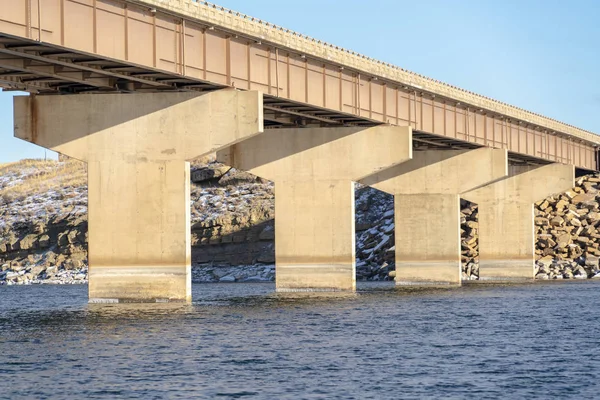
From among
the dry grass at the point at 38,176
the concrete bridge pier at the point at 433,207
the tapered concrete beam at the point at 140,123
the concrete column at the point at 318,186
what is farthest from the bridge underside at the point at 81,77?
the dry grass at the point at 38,176

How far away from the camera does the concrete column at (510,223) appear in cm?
8950

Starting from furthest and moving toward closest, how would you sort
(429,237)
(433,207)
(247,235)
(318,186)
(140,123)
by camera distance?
(247,235) → (433,207) → (429,237) → (318,186) → (140,123)

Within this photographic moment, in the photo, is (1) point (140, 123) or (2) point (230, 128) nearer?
(1) point (140, 123)

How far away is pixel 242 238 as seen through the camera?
9856 cm

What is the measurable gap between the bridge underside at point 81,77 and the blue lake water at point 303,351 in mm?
9101

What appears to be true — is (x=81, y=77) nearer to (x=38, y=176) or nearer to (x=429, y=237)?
(x=429, y=237)

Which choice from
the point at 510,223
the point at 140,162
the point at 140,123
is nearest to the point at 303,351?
the point at 140,162

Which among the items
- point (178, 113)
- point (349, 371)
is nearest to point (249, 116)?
point (178, 113)

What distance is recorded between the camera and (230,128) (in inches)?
1929

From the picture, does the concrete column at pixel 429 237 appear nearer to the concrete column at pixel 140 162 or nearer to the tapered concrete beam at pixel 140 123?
the tapered concrete beam at pixel 140 123

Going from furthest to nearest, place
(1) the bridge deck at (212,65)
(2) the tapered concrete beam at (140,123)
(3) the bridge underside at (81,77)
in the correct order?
(2) the tapered concrete beam at (140,123) < (3) the bridge underside at (81,77) < (1) the bridge deck at (212,65)

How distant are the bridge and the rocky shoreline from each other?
1609 cm

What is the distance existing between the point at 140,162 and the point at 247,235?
5047 cm

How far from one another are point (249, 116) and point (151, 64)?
19.7 ft
